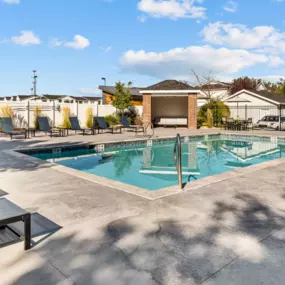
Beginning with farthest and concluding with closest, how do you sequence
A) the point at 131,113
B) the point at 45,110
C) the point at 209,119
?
1. the point at 131,113
2. the point at 209,119
3. the point at 45,110

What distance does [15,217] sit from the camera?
9.19 ft

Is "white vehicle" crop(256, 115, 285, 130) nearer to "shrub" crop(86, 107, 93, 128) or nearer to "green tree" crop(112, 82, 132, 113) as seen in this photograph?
"green tree" crop(112, 82, 132, 113)

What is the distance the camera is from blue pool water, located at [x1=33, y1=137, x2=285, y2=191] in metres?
8.43

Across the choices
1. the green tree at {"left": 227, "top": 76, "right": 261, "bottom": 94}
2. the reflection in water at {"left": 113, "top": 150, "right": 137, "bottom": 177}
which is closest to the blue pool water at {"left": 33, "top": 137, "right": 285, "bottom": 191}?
the reflection in water at {"left": 113, "top": 150, "right": 137, "bottom": 177}

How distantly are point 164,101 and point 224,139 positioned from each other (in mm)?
9842

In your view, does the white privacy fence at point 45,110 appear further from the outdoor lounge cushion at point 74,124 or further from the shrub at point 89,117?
the outdoor lounge cushion at point 74,124

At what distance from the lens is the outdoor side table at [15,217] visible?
2757mm

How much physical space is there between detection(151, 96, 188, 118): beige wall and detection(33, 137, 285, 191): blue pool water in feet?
37.1

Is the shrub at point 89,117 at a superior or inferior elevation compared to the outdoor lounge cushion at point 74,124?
superior

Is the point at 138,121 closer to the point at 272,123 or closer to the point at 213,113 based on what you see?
the point at 213,113

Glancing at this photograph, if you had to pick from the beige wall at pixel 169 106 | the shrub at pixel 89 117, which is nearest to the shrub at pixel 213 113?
the beige wall at pixel 169 106

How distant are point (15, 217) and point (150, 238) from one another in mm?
1428

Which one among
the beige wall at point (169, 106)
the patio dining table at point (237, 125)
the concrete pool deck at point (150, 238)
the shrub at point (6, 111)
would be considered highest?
the beige wall at point (169, 106)

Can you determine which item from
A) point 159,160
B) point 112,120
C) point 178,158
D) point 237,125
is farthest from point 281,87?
point 178,158
